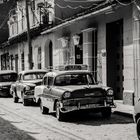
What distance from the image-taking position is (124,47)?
19000 millimetres

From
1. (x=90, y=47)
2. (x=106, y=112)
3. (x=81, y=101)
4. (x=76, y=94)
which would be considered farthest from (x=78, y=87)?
(x=90, y=47)

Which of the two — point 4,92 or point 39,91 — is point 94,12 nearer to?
point 39,91

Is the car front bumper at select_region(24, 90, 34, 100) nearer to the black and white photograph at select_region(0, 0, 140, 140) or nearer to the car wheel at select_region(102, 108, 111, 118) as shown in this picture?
the black and white photograph at select_region(0, 0, 140, 140)

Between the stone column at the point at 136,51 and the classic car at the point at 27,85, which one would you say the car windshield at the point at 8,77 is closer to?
the classic car at the point at 27,85

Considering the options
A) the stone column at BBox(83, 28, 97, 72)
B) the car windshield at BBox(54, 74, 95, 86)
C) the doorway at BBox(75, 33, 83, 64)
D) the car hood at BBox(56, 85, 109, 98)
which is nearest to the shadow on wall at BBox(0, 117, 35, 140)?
the car hood at BBox(56, 85, 109, 98)

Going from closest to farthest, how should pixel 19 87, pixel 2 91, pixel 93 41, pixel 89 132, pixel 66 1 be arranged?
pixel 89 132
pixel 19 87
pixel 93 41
pixel 2 91
pixel 66 1

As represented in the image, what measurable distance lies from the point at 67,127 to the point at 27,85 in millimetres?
7355

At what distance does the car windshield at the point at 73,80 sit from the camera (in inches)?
559

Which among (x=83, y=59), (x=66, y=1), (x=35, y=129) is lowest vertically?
(x=35, y=129)

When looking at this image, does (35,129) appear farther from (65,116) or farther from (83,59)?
(83,59)

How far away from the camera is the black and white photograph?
38.3 feet

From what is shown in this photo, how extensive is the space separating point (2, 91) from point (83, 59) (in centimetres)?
560

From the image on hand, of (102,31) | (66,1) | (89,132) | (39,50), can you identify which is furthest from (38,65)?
(89,132)

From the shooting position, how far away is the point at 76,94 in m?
12.9
